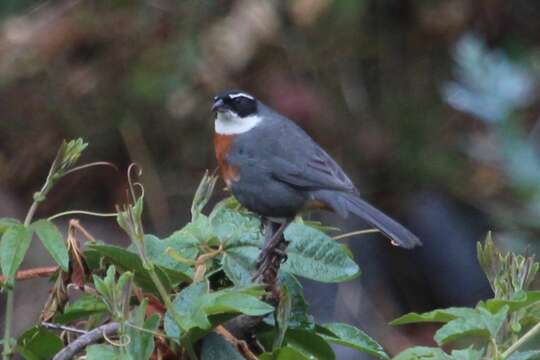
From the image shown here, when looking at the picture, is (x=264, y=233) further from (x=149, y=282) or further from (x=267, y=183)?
(x=267, y=183)

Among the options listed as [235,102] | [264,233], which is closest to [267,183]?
[235,102]

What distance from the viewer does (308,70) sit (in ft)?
22.1

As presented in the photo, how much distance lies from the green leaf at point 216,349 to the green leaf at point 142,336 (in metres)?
0.12

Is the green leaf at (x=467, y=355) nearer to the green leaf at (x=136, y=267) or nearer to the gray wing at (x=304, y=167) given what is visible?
the green leaf at (x=136, y=267)

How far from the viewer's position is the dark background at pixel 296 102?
644cm

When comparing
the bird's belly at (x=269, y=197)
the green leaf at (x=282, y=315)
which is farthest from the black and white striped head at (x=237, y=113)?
the green leaf at (x=282, y=315)

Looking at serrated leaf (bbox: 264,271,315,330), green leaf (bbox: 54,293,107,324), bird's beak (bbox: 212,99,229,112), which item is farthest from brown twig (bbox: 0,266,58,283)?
bird's beak (bbox: 212,99,229,112)

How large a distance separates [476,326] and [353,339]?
0.29 meters

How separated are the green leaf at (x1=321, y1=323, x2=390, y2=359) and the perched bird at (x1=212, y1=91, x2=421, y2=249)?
0.93 meters

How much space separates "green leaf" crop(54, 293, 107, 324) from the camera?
2.12 m

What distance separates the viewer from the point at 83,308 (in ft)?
7.00

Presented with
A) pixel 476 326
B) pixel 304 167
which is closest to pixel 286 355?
pixel 476 326

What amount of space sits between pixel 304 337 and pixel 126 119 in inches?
181

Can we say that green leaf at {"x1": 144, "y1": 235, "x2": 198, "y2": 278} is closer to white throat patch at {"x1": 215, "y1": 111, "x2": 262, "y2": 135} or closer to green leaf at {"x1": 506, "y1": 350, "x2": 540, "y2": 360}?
green leaf at {"x1": 506, "y1": 350, "x2": 540, "y2": 360}
